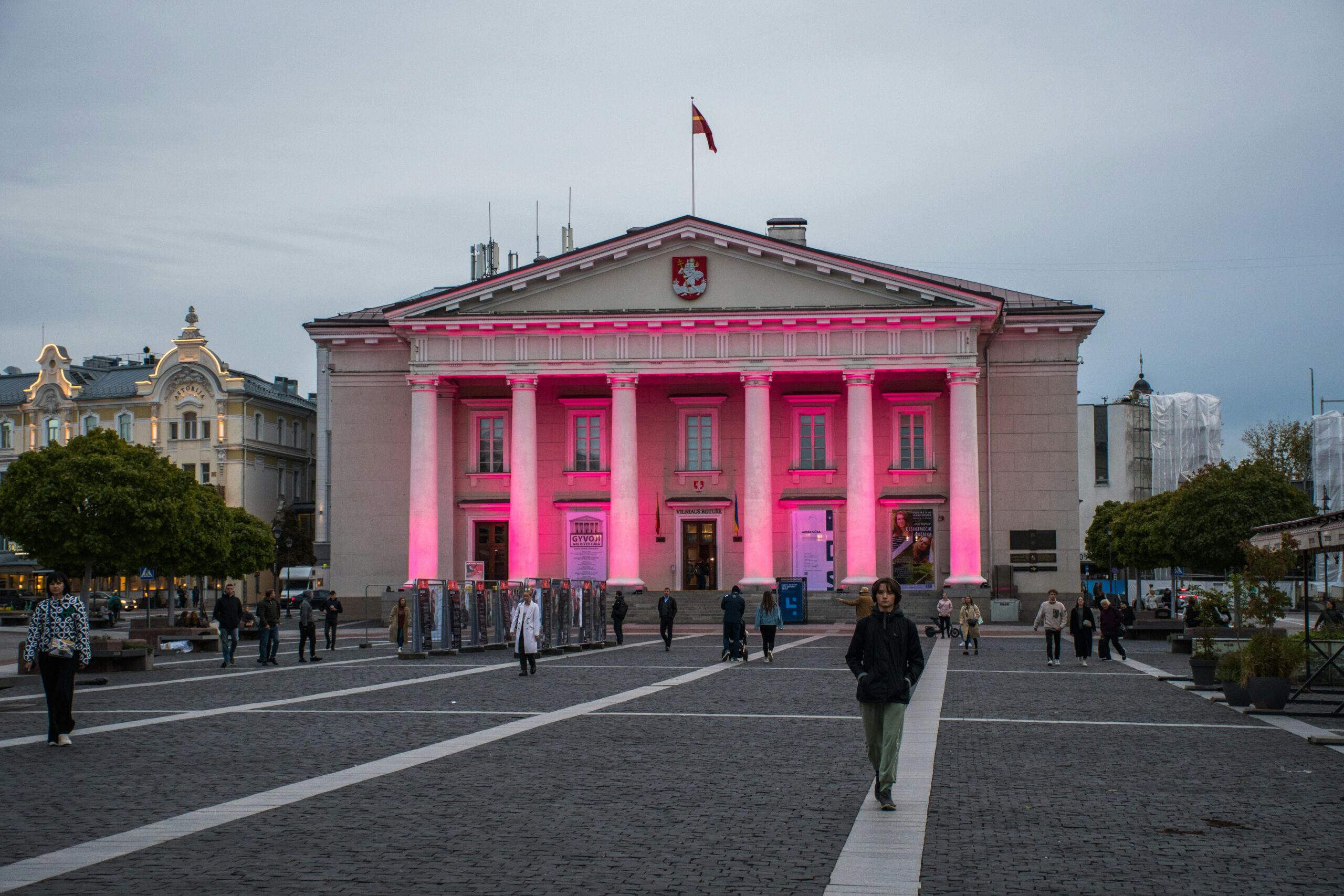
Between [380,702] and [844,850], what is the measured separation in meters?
11.4

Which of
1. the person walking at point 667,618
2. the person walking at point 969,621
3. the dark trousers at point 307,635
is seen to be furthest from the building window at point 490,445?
the person walking at point 969,621

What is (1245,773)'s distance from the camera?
41.6ft

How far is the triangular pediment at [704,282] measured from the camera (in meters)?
47.8

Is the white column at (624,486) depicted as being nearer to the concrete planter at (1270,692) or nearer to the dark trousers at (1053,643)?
the dark trousers at (1053,643)

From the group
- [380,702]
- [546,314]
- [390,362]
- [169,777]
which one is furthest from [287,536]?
[169,777]

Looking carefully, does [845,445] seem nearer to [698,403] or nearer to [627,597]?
[698,403]

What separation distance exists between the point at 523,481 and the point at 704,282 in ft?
31.3

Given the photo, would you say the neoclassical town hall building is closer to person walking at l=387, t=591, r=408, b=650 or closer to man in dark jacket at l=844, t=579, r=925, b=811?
person walking at l=387, t=591, r=408, b=650

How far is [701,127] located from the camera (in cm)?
4959

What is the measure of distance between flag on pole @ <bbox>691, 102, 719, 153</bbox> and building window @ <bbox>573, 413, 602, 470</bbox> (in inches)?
426

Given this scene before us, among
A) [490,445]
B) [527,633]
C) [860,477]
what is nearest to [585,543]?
[490,445]

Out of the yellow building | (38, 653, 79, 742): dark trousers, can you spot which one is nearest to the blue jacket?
(38, 653, 79, 742): dark trousers

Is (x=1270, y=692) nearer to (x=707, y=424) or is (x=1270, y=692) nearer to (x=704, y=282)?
(x=704, y=282)

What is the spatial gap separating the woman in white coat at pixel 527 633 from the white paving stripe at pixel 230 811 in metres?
7.42
